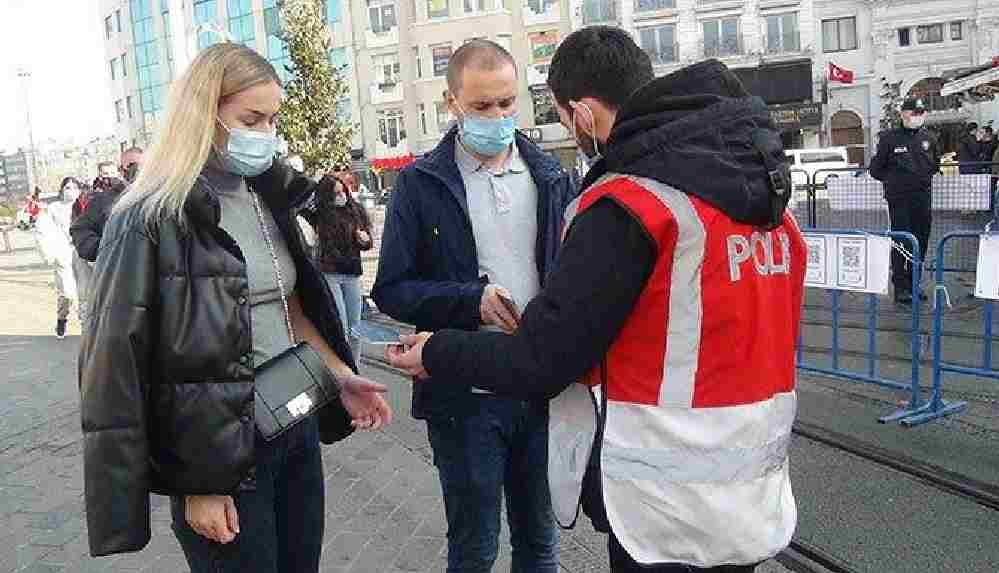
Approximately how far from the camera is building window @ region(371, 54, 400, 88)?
49.0 meters

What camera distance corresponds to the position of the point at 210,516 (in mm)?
2148

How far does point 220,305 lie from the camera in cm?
217

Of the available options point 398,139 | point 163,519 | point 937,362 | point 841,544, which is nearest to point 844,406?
point 937,362

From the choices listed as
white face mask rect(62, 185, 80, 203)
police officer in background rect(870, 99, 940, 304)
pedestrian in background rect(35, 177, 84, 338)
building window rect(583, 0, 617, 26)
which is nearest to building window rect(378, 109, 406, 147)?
building window rect(583, 0, 617, 26)

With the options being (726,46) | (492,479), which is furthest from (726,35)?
(492,479)

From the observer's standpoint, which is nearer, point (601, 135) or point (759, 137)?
point (759, 137)

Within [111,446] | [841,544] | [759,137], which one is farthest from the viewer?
[841,544]

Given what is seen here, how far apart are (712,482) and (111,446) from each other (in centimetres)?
138

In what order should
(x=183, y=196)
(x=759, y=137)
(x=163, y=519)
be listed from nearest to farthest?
(x=759, y=137), (x=183, y=196), (x=163, y=519)

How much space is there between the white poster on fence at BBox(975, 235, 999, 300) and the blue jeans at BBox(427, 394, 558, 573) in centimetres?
397

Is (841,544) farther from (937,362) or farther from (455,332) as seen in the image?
(455,332)

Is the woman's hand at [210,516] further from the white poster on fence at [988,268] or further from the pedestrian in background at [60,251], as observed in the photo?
the pedestrian in background at [60,251]

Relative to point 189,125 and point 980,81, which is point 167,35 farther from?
point 189,125

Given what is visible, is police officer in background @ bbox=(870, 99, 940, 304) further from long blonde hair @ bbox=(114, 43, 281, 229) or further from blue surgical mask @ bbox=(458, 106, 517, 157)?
long blonde hair @ bbox=(114, 43, 281, 229)
